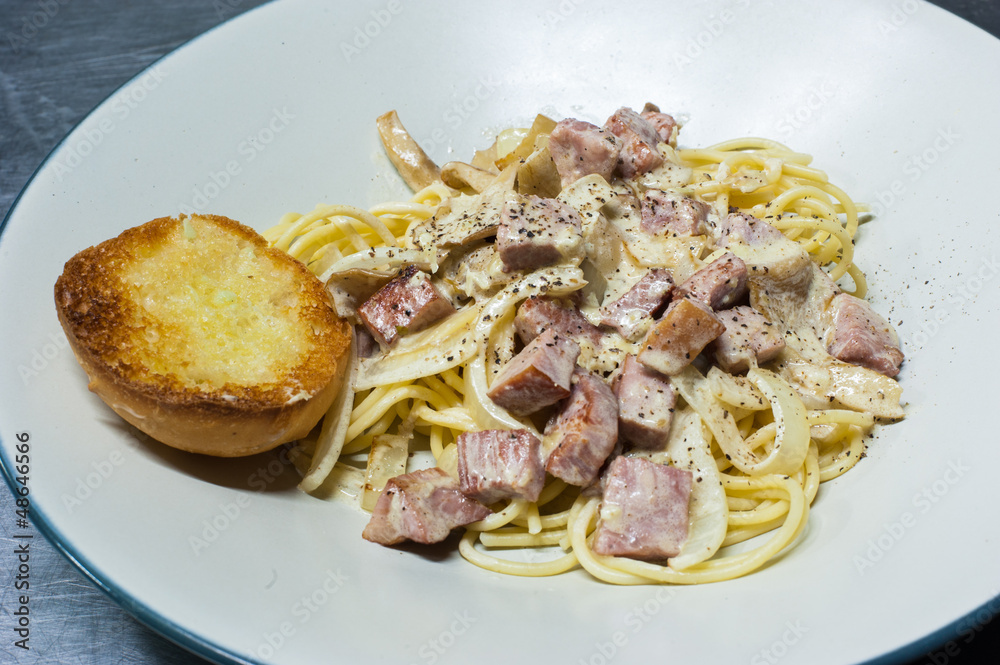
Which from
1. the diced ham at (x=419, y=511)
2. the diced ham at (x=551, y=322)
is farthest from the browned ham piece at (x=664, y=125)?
A: the diced ham at (x=419, y=511)

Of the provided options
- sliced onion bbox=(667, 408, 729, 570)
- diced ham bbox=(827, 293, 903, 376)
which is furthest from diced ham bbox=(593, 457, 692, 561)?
diced ham bbox=(827, 293, 903, 376)

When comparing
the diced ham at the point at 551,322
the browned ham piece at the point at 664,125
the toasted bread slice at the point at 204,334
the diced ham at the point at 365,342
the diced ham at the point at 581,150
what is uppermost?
the browned ham piece at the point at 664,125

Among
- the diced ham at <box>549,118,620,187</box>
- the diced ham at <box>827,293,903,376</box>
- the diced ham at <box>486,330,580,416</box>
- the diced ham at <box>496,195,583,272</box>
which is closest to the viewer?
the diced ham at <box>486,330,580,416</box>

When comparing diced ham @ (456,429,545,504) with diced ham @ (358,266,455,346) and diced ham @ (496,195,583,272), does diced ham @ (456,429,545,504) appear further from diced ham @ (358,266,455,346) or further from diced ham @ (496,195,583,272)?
diced ham @ (496,195,583,272)

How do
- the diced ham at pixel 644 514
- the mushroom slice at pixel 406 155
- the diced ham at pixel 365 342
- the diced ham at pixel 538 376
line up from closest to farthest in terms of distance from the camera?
the diced ham at pixel 644 514, the diced ham at pixel 538 376, the diced ham at pixel 365 342, the mushroom slice at pixel 406 155

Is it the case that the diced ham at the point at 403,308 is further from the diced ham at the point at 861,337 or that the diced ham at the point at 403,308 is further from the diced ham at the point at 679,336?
the diced ham at the point at 861,337

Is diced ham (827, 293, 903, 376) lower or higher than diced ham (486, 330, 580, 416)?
higher

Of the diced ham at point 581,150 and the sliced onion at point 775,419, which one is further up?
the diced ham at point 581,150
